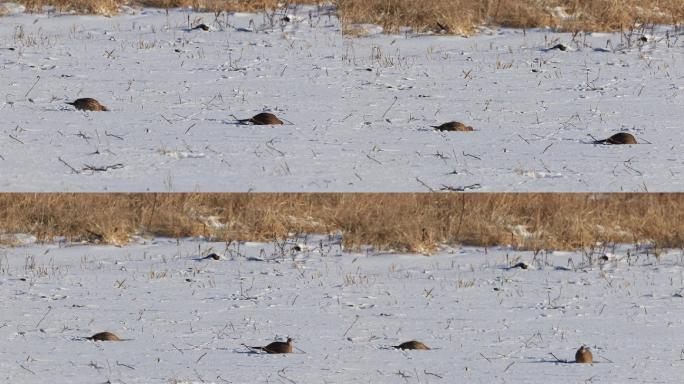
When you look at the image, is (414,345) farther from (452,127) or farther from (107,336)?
(107,336)

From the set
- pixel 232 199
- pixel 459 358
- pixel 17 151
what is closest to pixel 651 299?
pixel 459 358

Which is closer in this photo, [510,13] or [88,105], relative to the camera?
[88,105]

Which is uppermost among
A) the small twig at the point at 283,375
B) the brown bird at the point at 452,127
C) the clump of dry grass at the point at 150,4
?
the clump of dry grass at the point at 150,4

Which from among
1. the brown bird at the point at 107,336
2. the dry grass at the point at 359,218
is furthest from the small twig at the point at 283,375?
the dry grass at the point at 359,218

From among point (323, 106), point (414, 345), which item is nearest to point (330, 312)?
point (414, 345)

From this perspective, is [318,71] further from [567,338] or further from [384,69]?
[567,338]

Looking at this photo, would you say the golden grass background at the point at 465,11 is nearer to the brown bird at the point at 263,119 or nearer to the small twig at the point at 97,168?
the brown bird at the point at 263,119
